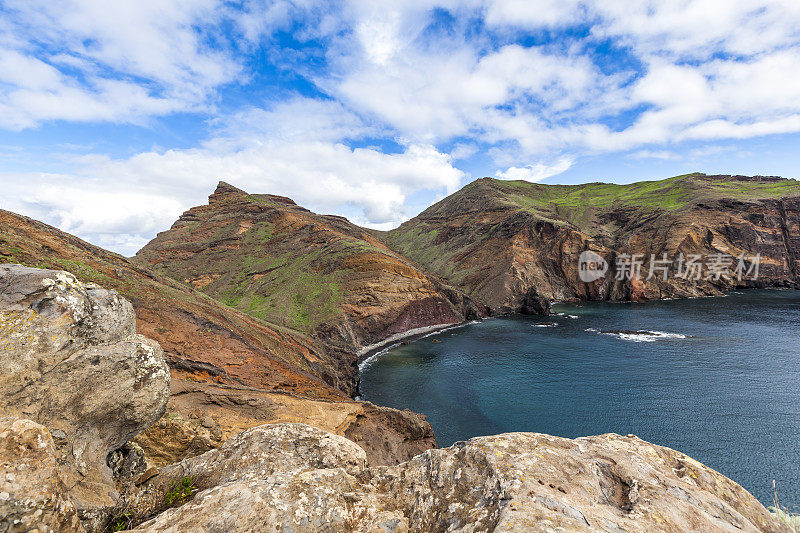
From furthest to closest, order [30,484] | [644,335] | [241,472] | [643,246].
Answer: [643,246] < [644,335] < [241,472] < [30,484]

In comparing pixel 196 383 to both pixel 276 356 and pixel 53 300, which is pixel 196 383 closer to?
pixel 276 356

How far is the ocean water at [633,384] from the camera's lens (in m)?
32.3

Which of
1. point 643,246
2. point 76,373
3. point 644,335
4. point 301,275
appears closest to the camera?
point 76,373

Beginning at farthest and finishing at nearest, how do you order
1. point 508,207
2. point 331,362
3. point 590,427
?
1. point 508,207
2. point 331,362
3. point 590,427

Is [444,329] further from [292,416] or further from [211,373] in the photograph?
[292,416]

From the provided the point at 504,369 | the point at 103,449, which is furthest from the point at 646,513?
the point at 504,369

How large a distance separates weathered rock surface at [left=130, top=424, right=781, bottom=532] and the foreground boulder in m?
1.55

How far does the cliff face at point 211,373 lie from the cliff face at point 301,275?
88.2 ft

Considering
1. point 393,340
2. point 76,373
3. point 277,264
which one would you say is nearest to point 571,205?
point 393,340

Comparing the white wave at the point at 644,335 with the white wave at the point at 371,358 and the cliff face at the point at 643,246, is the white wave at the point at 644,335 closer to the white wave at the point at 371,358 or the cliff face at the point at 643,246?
the cliff face at the point at 643,246

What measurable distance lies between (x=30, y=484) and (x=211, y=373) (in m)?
24.5

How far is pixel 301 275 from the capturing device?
3219 inches

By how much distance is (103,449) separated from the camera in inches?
326

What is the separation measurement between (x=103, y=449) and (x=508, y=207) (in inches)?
6109
